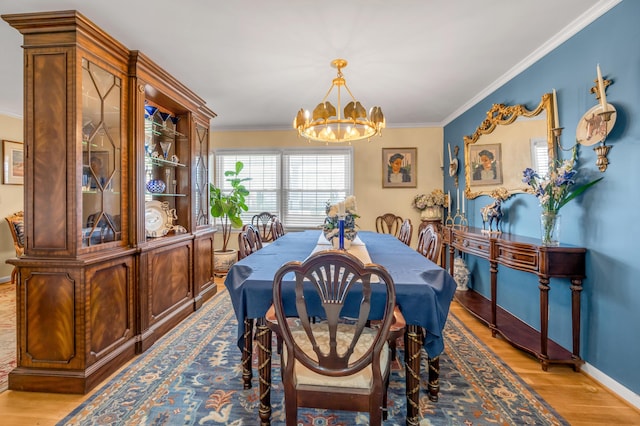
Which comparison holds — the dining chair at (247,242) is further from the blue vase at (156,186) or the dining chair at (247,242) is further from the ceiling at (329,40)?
the ceiling at (329,40)

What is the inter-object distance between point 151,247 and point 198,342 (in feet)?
3.01

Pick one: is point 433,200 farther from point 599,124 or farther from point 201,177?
point 201,177

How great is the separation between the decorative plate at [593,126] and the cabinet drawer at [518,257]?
877 millimetres

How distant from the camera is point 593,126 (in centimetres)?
207

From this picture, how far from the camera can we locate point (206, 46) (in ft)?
8.54

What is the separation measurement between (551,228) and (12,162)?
6.90 metres

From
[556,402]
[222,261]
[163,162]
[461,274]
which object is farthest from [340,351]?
[222,261]

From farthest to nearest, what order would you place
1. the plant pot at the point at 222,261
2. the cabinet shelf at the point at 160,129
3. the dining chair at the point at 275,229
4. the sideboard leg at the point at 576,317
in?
1. the plant pot at the point at 222,261
2. the dining chair at the point at 275,229
3. the cabinet shelf at the point at 160,129
4. the sideboard leg at the point at 576,317

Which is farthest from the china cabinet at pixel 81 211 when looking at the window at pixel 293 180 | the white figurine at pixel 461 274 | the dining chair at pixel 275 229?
the white figurine at pixel 461 274

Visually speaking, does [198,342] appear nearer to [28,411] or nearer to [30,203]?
[28,411]

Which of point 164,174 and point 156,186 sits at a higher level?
point 164,174

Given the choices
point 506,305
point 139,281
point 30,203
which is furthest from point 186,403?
point 506,305

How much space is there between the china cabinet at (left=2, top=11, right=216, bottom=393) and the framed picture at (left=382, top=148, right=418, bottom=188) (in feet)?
12.3

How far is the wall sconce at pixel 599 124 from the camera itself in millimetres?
1930
